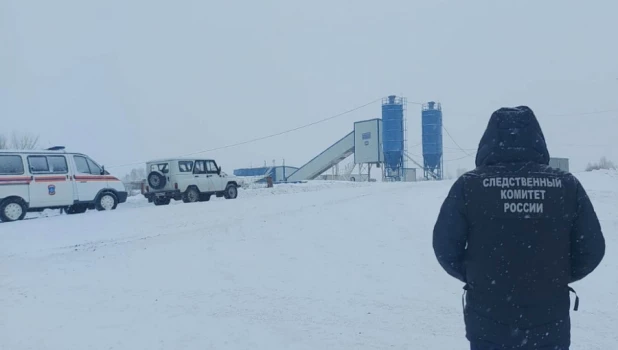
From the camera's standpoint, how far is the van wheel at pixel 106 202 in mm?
15945

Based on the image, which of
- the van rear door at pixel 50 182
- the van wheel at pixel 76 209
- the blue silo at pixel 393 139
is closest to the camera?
the van rear door at pixel 50 182

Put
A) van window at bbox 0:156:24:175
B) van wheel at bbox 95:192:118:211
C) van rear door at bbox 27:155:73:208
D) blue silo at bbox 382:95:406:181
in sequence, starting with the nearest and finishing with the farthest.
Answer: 1. van window at bbox 0:156:24:175
2. van rear door at bbox 27:155:73:208
3. van wheel at bbox 95:192:118:211
4. blue silo at bbox 382:95:406:181

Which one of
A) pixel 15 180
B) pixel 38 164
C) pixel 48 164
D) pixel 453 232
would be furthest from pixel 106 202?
pixel 453 232

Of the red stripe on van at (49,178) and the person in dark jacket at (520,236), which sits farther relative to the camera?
the red stripe on van at (49,178)

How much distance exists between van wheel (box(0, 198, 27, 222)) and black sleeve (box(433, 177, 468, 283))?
14.4 meters

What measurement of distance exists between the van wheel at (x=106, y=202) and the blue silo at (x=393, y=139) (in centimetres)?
3132

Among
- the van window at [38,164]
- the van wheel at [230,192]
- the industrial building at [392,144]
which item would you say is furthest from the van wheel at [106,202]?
the industrial building at [392,144]

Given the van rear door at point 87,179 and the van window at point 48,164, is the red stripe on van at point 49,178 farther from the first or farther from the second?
the van rear door at point 87,179

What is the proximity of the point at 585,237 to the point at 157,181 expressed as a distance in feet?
59.0

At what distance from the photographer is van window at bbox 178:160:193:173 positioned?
1934cm

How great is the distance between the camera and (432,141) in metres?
45.0

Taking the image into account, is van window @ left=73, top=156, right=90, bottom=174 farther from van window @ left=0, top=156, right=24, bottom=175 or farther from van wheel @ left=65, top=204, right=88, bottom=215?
van window @ left=0, top=156, right=24, bottom=175

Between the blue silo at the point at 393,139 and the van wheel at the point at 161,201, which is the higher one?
the blue silo at the point at 393,139

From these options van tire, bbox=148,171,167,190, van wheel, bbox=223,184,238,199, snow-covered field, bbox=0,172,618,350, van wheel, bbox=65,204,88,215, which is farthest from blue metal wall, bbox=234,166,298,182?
snow-covered field, bbox=0,172,618,350
